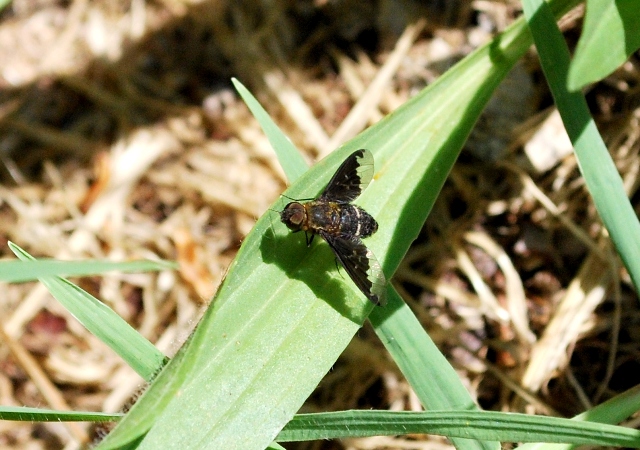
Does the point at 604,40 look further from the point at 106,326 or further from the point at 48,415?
the point at 48,415

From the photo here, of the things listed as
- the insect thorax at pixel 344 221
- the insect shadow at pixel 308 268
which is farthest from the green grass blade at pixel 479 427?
the insect thorax at pixel 344 221

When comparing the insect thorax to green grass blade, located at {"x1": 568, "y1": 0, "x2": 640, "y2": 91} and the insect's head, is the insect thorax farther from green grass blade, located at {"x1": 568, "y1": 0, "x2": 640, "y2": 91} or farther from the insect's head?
green grass blade, located at {"x1": 568, "y1": 0, "x2": 640, "y2": 91}

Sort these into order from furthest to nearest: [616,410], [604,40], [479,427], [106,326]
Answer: [616,410] < [106,326] < [479,427] < [604,40]

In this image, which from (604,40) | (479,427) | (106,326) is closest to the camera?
(604,40)

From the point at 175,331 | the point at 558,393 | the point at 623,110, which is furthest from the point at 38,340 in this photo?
the point at 623,110

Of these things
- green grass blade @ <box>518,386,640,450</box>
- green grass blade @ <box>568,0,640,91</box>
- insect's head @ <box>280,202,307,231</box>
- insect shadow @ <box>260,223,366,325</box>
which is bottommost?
insect shadow @ <box>260,223,366,325</box>

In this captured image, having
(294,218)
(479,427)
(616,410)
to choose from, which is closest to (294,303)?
(294,218)

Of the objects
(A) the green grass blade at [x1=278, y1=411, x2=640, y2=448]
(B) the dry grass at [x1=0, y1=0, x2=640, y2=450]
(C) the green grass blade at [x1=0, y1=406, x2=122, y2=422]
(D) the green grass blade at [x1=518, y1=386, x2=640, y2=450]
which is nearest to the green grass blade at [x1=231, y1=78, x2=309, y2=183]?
(B) the dry grass at [x1=0, y1=0, x2=640, y2=450]
